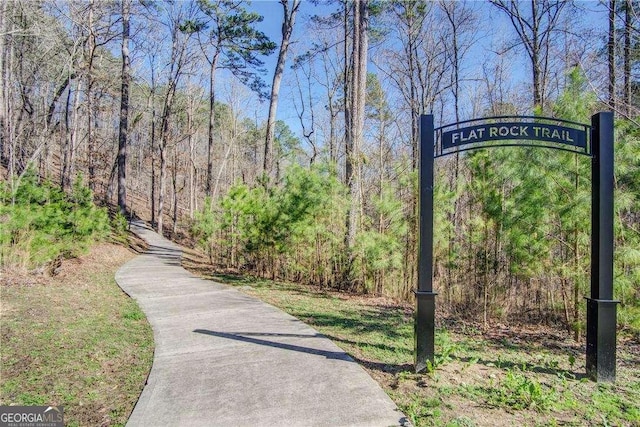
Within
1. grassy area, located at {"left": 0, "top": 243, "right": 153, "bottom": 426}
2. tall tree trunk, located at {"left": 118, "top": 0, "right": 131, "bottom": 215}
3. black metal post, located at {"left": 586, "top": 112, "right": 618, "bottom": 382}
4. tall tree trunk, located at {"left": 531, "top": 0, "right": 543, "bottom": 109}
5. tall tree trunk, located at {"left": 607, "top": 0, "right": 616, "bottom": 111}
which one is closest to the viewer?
grassy area, located at {"left": 0, "top": 243, "right": 153, "bottom": 426}

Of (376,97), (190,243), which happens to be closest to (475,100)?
(376,97)

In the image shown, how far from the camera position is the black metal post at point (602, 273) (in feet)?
10.6

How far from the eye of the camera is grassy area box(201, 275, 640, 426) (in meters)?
2.62

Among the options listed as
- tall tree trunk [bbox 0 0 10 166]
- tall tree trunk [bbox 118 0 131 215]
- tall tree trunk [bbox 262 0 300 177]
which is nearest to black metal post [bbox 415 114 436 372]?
tall tree trunk [bbox 0 0 10 166]

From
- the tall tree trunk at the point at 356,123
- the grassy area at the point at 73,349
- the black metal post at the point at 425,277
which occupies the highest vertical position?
the tall tree trunk at the point at 356,123

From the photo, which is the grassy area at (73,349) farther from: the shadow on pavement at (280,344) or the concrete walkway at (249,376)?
the shadow on pavement at (280,344)

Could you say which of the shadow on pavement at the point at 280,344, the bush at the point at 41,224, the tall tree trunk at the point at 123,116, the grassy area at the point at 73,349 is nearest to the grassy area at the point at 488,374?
the shadow on pavement at the point at 280,344

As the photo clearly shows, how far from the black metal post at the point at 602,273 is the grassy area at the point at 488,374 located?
182 mm

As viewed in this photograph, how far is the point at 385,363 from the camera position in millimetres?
3547

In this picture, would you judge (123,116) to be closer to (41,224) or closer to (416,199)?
(41,224)

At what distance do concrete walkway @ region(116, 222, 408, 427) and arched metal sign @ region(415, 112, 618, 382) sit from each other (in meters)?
0.84

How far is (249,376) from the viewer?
3.18m

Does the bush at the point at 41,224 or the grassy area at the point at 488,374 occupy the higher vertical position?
the bush at the point at 41,224

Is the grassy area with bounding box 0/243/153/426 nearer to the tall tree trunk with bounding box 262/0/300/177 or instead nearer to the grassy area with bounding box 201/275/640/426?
the grassy area with bounding box 201/275/640/426
